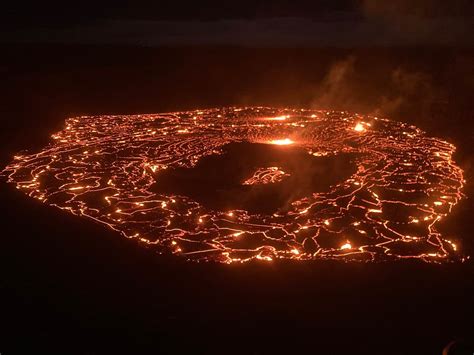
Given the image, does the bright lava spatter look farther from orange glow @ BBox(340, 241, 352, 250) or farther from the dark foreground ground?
the dark foreground ground

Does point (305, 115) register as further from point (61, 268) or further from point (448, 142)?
point (61, 268)

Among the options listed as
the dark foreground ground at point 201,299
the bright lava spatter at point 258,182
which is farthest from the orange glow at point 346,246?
the dark foreground ground at point 201,299

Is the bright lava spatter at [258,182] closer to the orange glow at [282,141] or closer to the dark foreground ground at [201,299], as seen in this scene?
the orange glow at [282,141]

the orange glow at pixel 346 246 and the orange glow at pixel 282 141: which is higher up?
the orange glow at pixel 282 141

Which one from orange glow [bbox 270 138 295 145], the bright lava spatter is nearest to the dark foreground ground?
the bright lava spatter

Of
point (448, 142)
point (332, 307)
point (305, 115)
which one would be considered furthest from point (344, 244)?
point (305, 115)

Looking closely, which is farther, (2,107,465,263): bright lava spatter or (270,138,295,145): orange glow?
(270,138,295,145): orange glow

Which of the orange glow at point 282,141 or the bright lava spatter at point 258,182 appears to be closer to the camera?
the bright lava spatter at point 258,182

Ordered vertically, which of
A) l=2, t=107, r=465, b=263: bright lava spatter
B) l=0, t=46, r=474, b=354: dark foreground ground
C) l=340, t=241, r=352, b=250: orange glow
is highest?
l=2, t=107, r=465, b=263: bright lava spatter

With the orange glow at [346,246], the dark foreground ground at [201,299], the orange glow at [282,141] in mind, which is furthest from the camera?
the orange glow at [282,141]
